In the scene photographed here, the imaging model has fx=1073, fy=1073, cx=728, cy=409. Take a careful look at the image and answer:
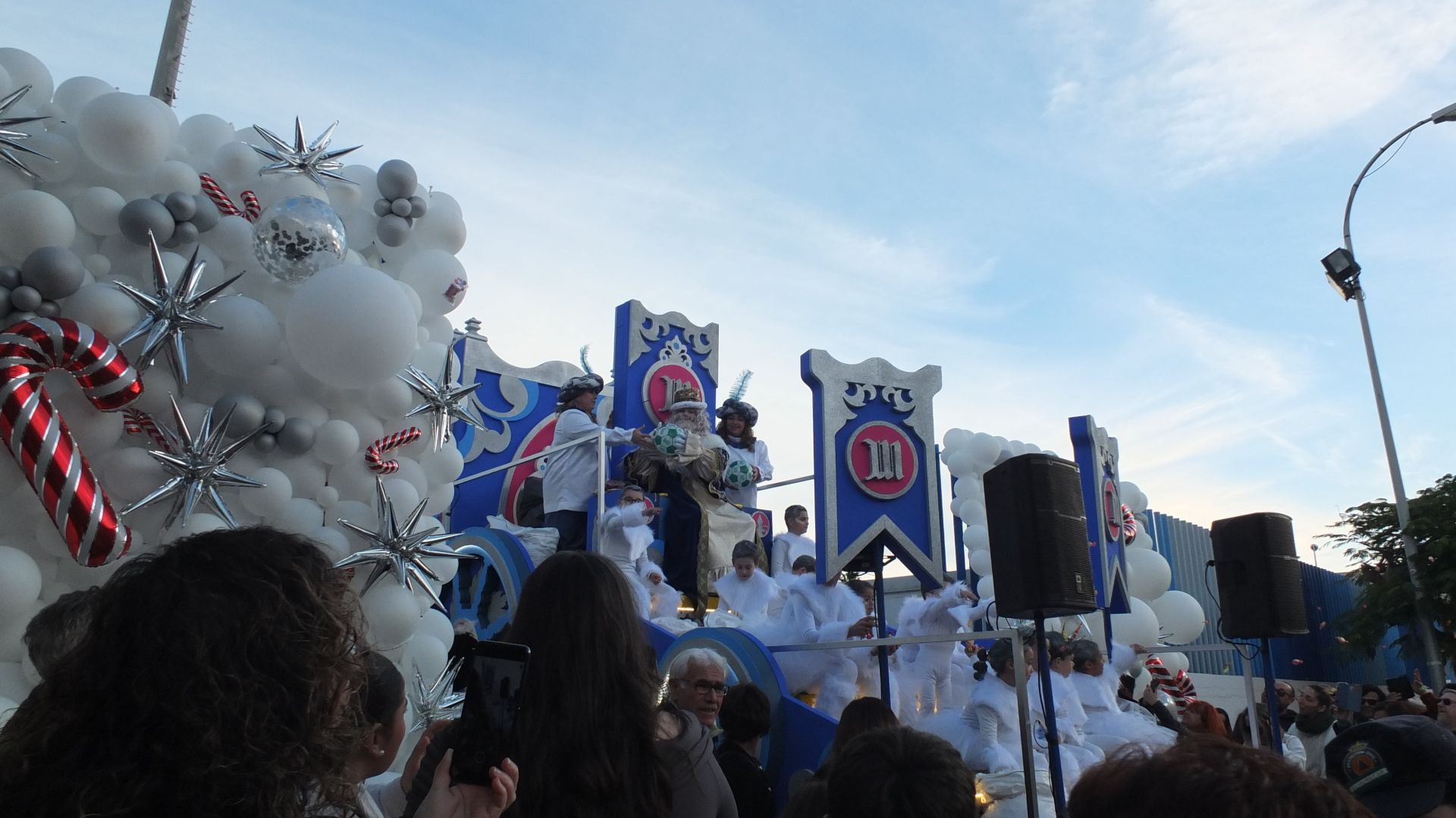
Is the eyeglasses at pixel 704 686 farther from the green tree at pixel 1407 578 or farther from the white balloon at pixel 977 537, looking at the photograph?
the green tree at pixel 1407 578

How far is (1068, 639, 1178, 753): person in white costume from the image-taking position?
6719mm

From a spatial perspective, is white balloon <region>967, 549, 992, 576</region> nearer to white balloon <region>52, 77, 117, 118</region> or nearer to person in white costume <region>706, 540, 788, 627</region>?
person in white costume <region>706, 540, 788, 627</region>

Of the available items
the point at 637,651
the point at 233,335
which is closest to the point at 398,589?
the point at 233,335

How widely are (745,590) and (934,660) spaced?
1840 millimetres

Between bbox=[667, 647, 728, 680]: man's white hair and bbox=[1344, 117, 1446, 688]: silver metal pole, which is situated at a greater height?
bbox=[1344, 117, 1446, 688]: silver metal pole

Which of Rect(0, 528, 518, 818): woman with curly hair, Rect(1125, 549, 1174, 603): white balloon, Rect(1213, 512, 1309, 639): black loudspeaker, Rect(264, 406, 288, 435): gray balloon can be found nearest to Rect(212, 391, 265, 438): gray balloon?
Rect(264, 406, 288, 435): gray balloon

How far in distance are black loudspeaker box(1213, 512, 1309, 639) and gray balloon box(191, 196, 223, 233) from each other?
5717 mm

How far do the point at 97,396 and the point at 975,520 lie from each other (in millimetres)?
7845

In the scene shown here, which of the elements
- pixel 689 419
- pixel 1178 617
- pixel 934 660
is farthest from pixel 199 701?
pixel 1178 617

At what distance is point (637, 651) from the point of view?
2135 mm

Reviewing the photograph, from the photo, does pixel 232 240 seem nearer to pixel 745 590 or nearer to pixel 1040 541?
pixel 1040 541

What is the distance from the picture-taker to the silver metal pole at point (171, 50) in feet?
22.7

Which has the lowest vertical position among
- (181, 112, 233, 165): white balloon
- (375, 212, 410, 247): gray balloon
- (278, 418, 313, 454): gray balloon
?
(278, 418, 313, 454): gray balloon

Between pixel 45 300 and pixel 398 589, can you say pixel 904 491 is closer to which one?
pixel 398 589
